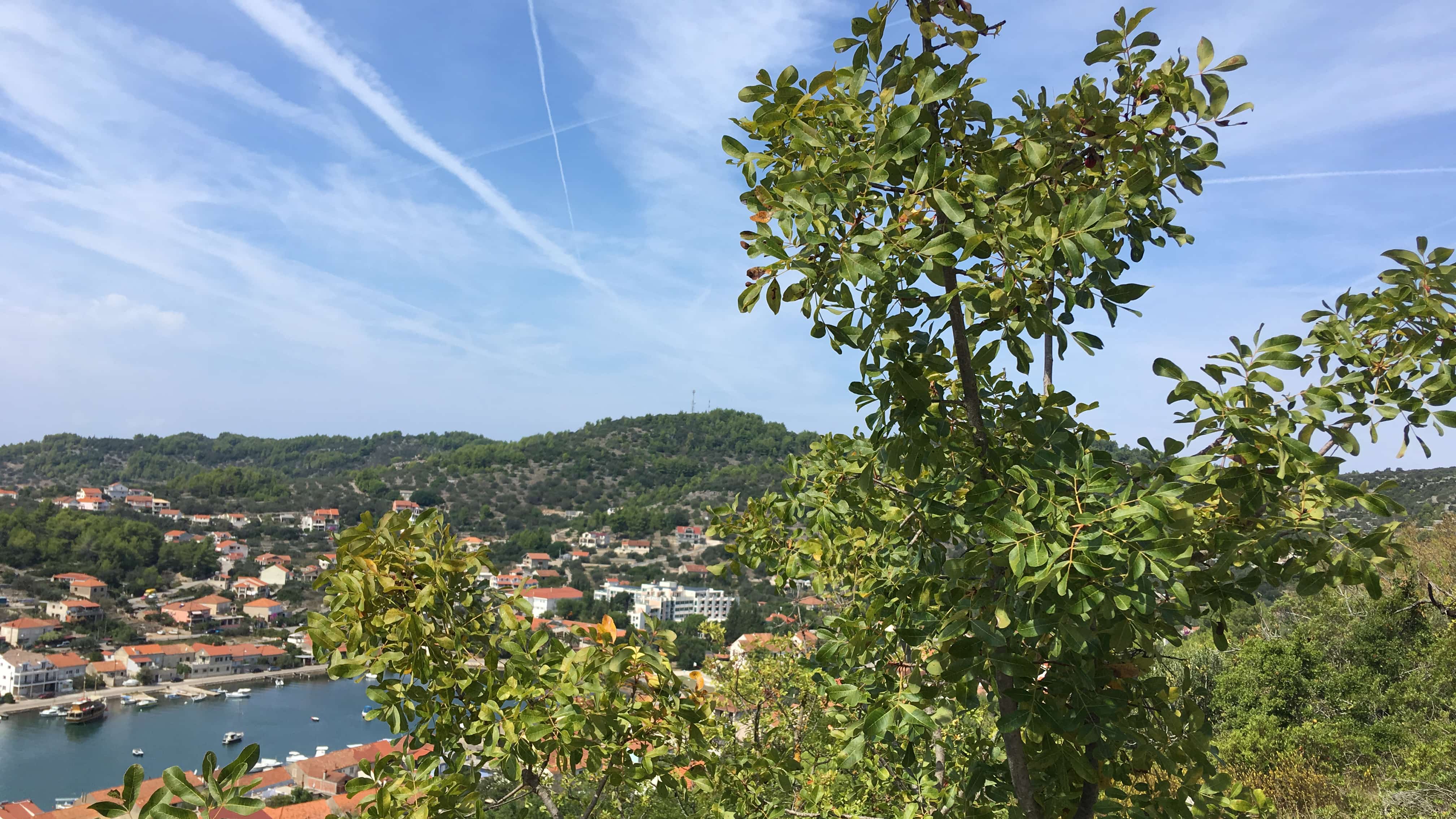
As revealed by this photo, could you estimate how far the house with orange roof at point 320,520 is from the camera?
84.8m

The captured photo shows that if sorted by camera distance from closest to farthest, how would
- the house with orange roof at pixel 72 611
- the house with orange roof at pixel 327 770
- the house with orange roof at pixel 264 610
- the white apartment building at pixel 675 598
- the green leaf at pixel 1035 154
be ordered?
the green leaf at pixel 1035 154
the house with orange roof at pixel 327 770
the house with orange roof at pixel 72 611
the house with orange roof at pixel 264 610
the white apartment building at pixel 675 598

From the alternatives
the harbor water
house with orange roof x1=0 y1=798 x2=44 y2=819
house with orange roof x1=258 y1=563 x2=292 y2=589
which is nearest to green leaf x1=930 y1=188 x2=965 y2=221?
house with orange roof x1=0 y1=798 x2=44 y2=819

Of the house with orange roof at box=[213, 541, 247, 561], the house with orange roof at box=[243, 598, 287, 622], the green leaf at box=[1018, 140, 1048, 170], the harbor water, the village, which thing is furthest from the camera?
the house with orange roof at box=[213, 541, 247, 561]

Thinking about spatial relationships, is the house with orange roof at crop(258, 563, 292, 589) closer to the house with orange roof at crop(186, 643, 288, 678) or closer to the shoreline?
the house with orange roof at crop(186, 643, 288, 678)

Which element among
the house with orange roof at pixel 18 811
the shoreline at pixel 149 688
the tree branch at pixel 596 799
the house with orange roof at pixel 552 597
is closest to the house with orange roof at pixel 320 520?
the shoreline at pixel 149 688

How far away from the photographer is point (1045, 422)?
1593mm

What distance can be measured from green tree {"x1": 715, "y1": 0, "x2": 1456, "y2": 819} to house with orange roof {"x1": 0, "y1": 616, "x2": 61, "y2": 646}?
66.1 metres

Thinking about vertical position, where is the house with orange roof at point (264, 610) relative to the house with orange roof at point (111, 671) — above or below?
above

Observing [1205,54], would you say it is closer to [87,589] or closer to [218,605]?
[218,605]

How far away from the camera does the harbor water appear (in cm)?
3206

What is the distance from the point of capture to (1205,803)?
1688 mm

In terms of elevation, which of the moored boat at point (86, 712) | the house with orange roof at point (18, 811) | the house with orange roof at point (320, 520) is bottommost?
the moored boat at point (86, 712)

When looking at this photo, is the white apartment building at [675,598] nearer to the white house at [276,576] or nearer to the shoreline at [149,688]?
the shoreline at [149,688]

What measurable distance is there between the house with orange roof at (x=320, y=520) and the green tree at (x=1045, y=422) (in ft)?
305
